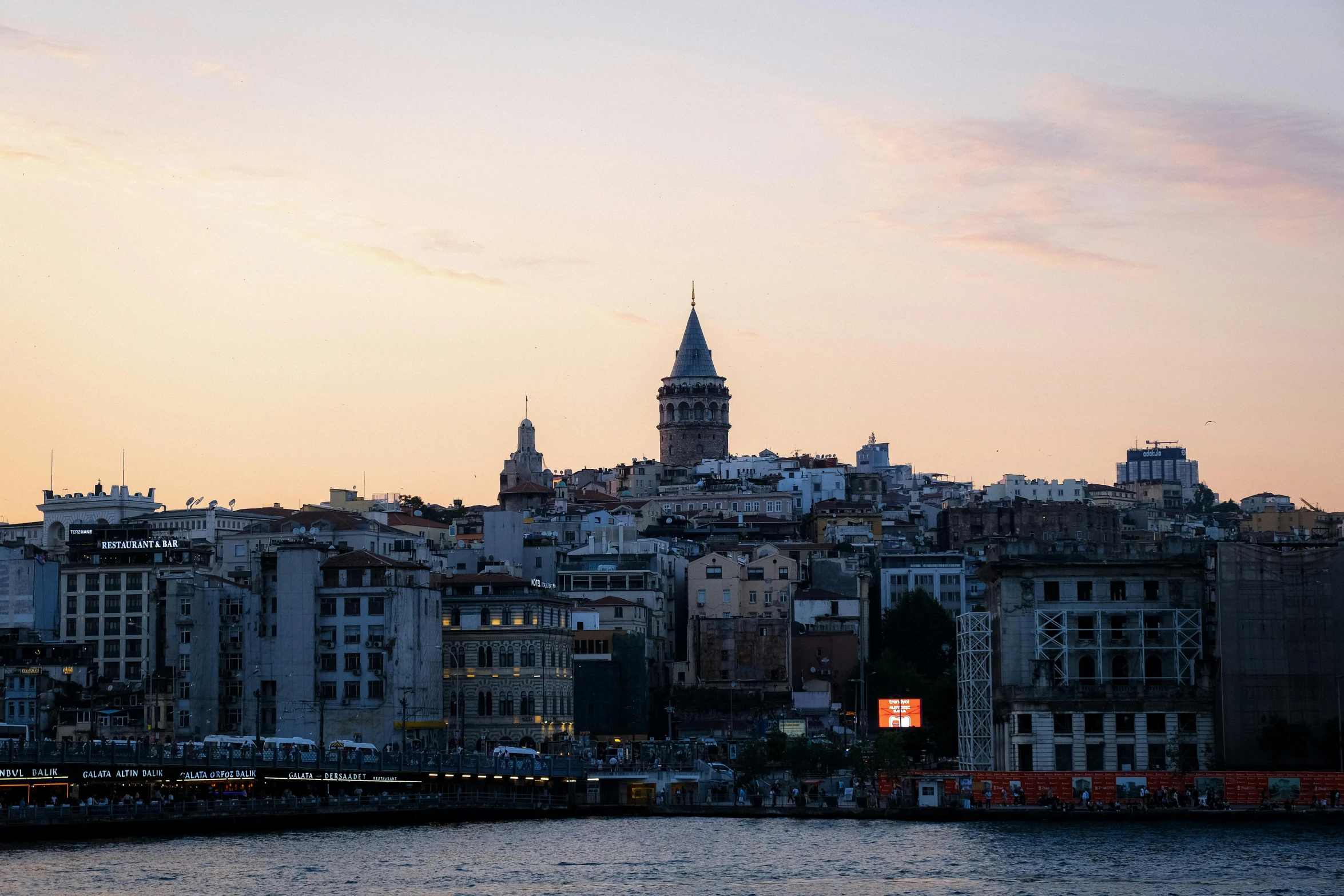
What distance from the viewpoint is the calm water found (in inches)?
2977

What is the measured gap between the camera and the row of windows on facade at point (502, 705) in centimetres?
12262

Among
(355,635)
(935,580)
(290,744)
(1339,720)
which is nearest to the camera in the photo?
(290,744)

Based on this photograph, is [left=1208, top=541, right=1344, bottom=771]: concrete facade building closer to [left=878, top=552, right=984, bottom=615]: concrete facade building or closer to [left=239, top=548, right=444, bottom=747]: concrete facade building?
[left=239, top=548, right=444, bottom=747]: concrete facade building

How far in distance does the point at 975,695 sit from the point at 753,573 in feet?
128

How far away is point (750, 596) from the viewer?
14662 cm

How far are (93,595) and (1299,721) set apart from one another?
208 ft

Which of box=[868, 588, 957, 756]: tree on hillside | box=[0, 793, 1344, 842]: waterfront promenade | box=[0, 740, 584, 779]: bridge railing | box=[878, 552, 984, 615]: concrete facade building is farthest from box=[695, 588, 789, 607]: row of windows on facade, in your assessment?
box=[0, 793, 1344, 842]: waterfront promenade

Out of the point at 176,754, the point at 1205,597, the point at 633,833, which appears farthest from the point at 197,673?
the point at 1205,597

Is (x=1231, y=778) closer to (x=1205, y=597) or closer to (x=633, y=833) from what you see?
(x=1205, y=597)

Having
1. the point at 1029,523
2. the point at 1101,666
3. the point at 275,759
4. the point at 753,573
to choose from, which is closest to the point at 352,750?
the point at 275,759

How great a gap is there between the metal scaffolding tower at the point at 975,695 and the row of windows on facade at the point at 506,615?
78.3ft

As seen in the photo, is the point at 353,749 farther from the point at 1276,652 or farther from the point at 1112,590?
the point at 1276,652

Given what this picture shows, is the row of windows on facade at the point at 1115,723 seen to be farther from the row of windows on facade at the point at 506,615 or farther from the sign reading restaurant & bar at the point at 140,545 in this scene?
the sign reading restaurant & bar at the point at 140,545

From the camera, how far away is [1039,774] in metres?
98.0
